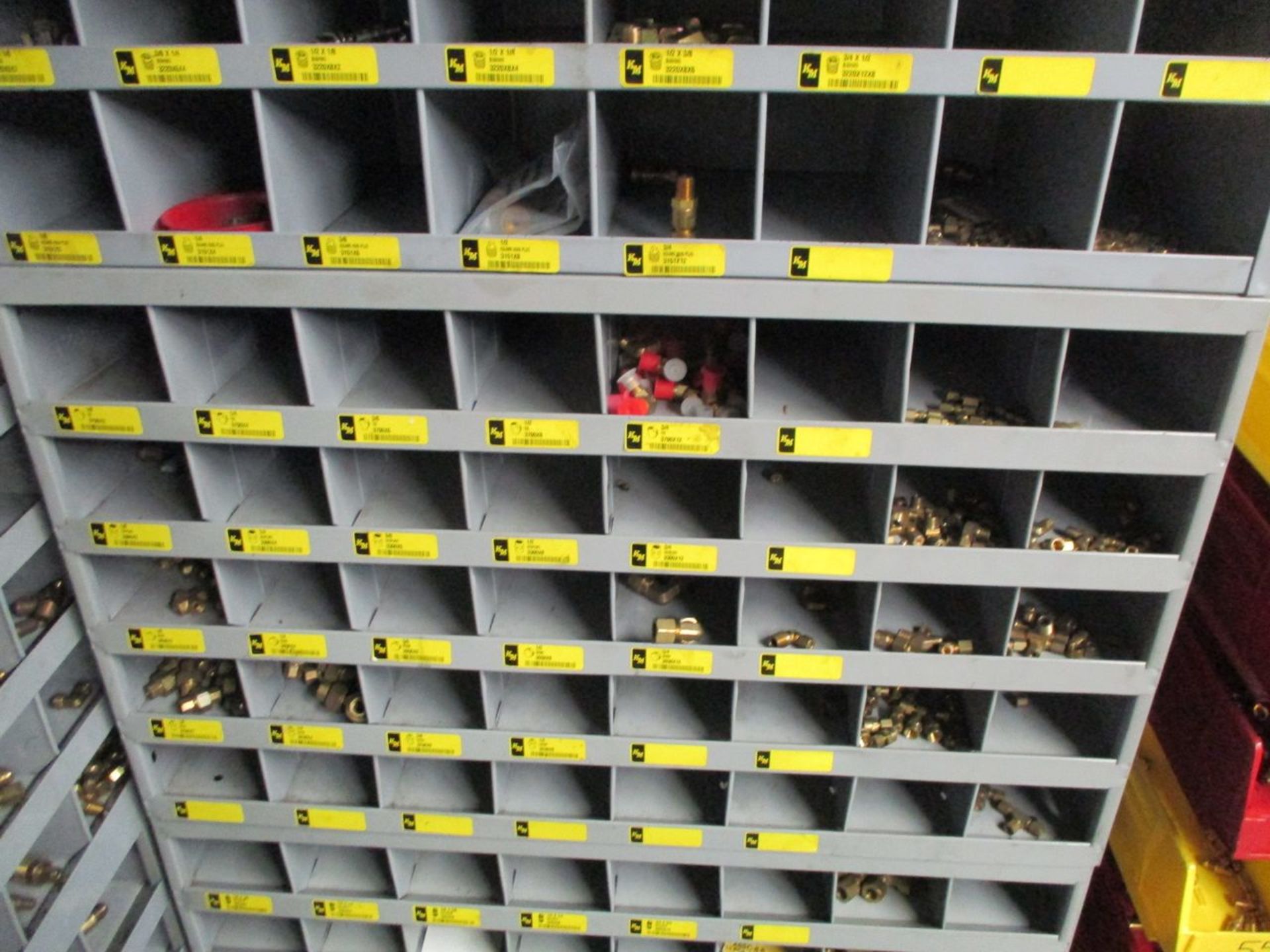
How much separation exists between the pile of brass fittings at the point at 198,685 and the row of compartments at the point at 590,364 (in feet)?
1.68

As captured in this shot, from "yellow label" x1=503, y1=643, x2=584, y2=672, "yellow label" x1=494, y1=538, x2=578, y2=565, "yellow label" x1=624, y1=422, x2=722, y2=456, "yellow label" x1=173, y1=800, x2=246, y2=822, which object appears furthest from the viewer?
"yellow label" x1=173, y1=800, x2=246, y2=822

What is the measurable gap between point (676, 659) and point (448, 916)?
741mm

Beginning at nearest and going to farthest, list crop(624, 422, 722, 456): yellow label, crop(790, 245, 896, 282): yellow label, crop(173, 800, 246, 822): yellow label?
crop(790, 245, 896, 282): yellow label → crop(624, 422, 722, 456): yellow label → crop(173, 800, 246, 822): yellow label

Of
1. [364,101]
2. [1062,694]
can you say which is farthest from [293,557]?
[1062,694]

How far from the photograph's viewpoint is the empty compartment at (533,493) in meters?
1.39

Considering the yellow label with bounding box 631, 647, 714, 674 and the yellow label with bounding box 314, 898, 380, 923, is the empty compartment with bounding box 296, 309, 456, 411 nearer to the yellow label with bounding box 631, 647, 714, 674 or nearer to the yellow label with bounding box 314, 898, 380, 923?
the yellow label with bounding box 631, 647, 714, 674

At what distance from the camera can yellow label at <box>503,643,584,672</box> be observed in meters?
1.46

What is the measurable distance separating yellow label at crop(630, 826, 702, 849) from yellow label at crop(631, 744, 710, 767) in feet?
0.51

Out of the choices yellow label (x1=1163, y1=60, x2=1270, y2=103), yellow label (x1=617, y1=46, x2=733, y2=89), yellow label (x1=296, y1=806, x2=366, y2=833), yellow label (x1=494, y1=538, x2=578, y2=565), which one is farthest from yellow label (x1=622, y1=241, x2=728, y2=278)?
yellow label (x1=296, y1=806, x2=366, y2=833)

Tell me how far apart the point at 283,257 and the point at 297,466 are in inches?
17.3

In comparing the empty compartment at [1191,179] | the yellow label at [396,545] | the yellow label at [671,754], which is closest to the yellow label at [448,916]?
the yellow label at [671,754]

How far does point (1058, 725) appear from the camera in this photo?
1575 millimetres

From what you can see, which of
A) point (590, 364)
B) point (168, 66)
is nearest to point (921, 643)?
point (590, 364)

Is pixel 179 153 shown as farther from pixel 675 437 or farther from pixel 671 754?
pixel 671 754
